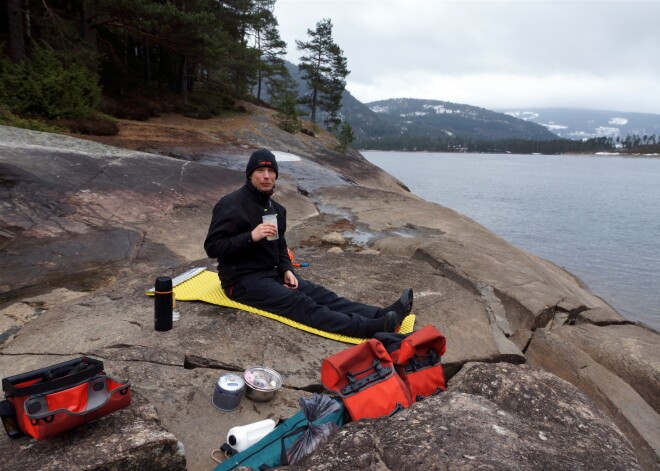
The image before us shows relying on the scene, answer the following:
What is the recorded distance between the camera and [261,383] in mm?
3586

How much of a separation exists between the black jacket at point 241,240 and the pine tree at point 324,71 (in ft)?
151

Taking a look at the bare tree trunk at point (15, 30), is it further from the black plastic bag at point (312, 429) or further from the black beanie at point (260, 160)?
the black plastic bag at point (312, 429)

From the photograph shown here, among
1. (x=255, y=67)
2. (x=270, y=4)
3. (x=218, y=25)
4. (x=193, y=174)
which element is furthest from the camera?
(x=270, y=4)

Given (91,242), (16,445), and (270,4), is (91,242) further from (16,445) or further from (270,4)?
(270,4)

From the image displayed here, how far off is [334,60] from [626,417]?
2012 inches

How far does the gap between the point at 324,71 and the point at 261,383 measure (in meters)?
51.8

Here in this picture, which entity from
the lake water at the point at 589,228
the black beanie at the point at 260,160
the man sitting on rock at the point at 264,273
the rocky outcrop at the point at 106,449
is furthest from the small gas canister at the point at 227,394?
the lake water at the point at 589,228

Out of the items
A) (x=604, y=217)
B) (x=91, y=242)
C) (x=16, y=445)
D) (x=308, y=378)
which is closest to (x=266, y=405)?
(x=308, y=378)

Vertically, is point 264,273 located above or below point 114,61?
below

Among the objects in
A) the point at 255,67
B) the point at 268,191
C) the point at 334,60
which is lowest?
the point at 268,191

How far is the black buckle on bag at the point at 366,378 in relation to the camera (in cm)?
317

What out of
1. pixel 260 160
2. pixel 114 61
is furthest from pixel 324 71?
pixel 260 160

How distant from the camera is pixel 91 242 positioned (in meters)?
7.44

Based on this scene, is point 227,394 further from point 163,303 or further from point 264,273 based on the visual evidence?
point 264,273
